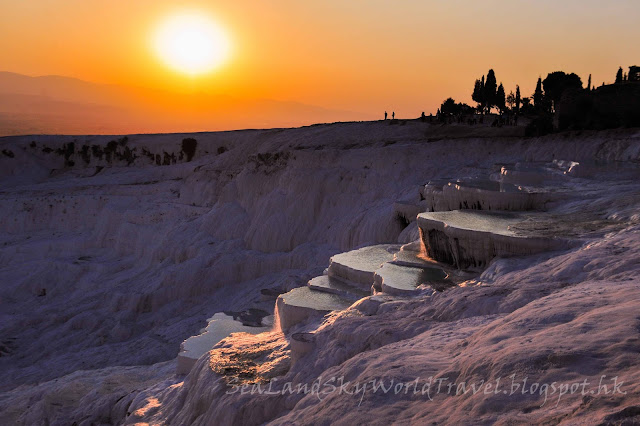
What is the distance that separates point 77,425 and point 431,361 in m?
10.1

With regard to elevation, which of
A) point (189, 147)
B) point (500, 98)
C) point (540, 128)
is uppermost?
point (500, 98)

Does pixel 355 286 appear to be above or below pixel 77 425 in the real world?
above

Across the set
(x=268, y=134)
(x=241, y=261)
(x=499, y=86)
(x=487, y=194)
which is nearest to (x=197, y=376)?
(x=487, y=194)

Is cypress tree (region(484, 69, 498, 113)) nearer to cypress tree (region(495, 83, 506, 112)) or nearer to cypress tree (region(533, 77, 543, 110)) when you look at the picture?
cypress tree (region(495, 83, 506, 112))

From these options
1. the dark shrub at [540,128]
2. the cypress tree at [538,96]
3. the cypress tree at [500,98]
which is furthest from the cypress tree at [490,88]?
the dark shrub at [540,128]

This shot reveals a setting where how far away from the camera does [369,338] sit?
9.52 metres

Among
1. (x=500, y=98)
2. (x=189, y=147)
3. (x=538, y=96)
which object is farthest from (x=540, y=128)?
(x=189, y=147)

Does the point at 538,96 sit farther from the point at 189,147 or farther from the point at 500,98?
the point at 189,147

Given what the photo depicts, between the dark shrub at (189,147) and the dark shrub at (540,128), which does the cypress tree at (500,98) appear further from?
the dark shrub at (189,147)

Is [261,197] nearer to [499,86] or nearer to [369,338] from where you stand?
[499,86]

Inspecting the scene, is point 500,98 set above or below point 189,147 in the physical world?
above

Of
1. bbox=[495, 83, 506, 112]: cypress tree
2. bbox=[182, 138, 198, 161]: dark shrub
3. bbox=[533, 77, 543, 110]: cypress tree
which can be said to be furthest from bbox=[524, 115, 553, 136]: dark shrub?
bbox=[182, 138, 198, 161]: dark shrub

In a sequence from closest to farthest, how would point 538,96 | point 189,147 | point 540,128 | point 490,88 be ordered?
point 540,128 < point 490,88 < point 538,96 < point 189,147

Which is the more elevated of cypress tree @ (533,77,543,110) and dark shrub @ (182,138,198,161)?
cypress tree @ (533,77,543,110)
